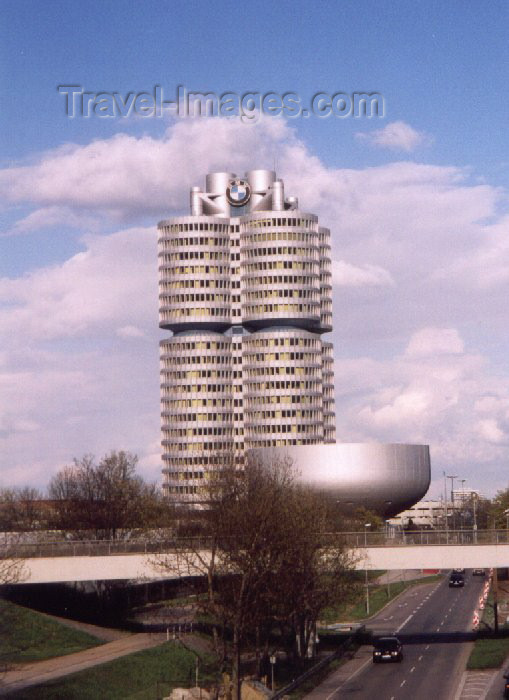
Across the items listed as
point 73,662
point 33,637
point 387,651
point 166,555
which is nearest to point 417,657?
point 387,651

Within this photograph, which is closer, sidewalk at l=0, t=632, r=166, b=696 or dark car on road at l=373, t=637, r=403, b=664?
sidewalk at l=0, t=632, r=166, b=696

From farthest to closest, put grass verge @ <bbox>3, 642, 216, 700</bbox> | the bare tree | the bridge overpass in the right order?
the bare tree → the bridge overpass → grass verge @ <bbox>3, 642, 216, 700</bbox>

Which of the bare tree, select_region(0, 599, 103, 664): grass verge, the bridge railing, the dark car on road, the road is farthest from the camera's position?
the bare tree

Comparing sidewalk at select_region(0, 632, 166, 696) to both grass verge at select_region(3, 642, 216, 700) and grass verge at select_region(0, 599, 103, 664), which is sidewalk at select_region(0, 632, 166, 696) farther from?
grass verge at select_region(0, 599, 103, 664)

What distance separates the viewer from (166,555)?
102312 millimetres

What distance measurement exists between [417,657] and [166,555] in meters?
22.8

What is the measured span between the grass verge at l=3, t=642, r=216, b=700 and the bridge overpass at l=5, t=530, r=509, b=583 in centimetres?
743

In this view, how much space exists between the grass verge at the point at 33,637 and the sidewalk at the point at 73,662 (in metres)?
1.49

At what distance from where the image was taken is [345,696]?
3216 inches

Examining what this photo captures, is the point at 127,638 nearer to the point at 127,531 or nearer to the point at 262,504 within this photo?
the point at 262,504

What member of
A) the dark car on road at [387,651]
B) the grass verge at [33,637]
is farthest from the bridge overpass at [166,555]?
the dark car on road at [387,651]

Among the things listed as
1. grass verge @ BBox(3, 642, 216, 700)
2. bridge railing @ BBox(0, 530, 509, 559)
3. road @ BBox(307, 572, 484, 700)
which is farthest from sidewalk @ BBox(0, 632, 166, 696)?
road @ BBox(307, 572, 484, 700)

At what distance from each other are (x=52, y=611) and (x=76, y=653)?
20799 millimetres

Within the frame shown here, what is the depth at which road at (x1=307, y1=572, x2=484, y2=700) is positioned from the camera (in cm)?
8306
